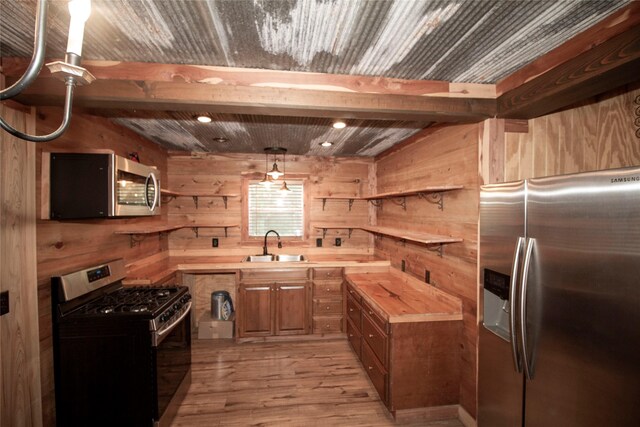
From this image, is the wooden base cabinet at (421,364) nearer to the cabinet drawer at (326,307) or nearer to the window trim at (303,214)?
the cabinet drawer at (326,307)

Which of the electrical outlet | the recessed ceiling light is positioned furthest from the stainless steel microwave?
the recessed ceiling light

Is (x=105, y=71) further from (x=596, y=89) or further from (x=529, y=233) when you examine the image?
(x=596, y=89)

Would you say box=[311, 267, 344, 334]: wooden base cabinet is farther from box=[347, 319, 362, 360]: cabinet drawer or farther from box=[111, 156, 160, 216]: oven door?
box=[111, 156, 160, 216]: oven door

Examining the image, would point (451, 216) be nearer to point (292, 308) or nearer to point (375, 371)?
point (375, 371)

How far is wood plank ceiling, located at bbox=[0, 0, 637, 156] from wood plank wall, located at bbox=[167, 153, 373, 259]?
2.33m

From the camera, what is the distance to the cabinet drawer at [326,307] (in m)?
3.58

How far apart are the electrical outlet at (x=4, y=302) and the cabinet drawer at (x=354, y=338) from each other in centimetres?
270

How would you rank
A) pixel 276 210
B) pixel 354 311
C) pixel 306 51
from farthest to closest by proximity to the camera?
pixel 276 210, pixel 354 311, pixel 306 51

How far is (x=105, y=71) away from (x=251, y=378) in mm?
2781

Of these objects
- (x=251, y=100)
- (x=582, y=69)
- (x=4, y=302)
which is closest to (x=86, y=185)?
(x=4, y=302)

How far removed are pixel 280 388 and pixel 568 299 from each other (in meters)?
2.39

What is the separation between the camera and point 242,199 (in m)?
4.09

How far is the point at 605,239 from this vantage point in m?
1.10

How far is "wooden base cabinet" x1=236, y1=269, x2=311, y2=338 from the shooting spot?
3482 millimetres
